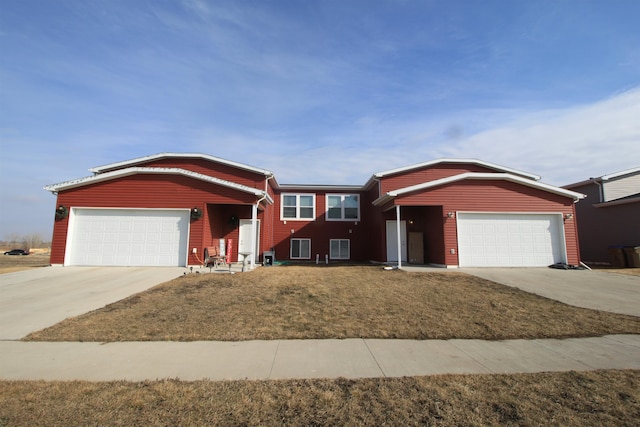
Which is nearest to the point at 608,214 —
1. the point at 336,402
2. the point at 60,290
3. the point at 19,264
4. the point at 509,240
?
the point at 509,240

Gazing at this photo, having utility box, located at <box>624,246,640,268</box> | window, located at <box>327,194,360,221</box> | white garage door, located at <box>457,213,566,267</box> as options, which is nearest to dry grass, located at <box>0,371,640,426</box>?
white garage door, located at <box>457,213,566,267</box>

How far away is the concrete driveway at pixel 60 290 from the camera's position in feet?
22.1

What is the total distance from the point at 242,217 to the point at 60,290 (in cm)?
948

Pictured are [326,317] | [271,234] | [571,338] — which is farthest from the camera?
[271,234]

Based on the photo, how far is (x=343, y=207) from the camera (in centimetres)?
2122

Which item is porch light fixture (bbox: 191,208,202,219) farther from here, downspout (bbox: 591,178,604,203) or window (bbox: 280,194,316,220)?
downspout (bbox: 591,178,604,203)

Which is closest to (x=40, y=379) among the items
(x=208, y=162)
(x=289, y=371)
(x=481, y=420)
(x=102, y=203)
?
(x=289, y=371)

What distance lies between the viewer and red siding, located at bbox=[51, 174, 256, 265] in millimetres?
13906

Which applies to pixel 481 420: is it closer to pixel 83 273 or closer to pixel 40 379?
pixel 40 379

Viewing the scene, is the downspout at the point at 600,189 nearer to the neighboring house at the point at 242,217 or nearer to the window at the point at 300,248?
the neighboring house at the point at 242,217

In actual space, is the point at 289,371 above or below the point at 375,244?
below

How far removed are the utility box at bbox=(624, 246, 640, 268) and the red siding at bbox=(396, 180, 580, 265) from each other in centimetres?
344

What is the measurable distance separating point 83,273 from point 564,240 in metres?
20.4

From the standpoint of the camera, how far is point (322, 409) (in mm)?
3254
